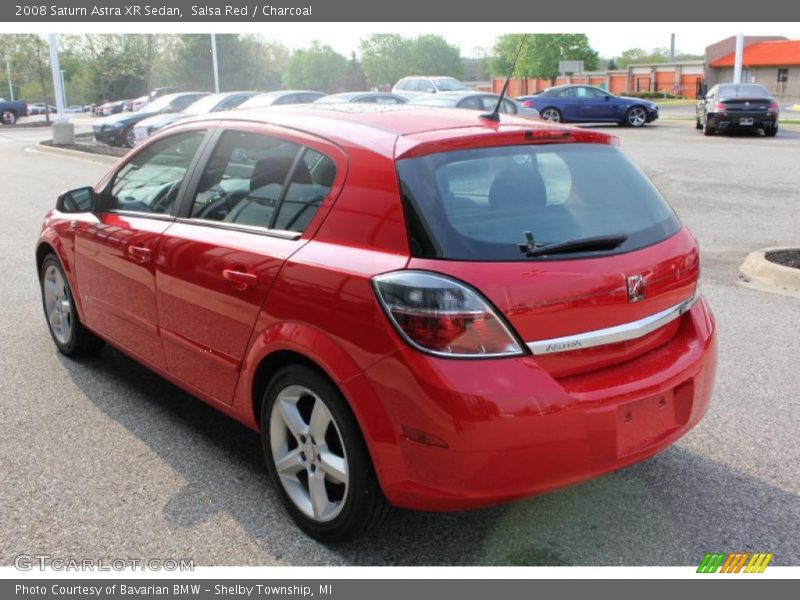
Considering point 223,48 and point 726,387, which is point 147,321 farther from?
point 223,48

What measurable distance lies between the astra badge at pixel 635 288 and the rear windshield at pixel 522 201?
0.39 ft

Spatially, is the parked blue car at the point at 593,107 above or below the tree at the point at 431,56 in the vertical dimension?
below

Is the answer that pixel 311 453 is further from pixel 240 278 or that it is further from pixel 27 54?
pixel 27 54

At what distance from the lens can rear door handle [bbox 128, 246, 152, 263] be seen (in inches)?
162

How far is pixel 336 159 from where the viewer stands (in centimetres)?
325

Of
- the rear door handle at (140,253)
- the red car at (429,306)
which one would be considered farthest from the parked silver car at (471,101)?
the red car at (429,306)

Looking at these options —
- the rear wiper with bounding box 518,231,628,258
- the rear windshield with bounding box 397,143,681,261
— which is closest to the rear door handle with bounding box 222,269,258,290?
the rear windshield with bounding box 397,143,681,261

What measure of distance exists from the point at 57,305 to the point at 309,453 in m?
3.01

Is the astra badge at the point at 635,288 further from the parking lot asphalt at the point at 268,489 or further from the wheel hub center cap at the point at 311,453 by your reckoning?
the wheel hub center cap at the point at 311,453

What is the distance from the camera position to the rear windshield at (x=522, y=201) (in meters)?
2.87

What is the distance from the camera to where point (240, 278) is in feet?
11.3

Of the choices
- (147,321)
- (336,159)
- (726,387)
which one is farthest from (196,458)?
(726,387)

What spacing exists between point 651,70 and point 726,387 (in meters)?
77.0
